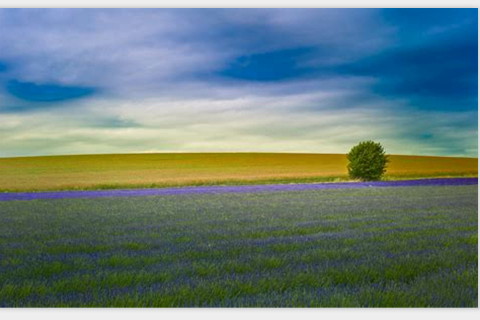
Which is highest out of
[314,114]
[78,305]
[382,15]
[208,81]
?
[382,15]

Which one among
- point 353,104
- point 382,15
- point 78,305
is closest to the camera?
point 78,305

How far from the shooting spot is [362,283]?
5.43 m

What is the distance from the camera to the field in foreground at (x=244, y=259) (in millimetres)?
5102

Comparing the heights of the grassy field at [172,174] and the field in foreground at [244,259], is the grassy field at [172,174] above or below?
above

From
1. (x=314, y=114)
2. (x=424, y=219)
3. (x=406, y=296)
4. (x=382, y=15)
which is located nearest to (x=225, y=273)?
Answer: (x=406, y=296)

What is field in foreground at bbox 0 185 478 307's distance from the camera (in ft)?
16.7

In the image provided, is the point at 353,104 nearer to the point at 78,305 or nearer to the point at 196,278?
the point at 196,278

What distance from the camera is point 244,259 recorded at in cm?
636

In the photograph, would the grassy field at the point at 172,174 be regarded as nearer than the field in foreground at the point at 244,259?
No

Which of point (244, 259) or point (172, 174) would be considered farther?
point (172, 174)

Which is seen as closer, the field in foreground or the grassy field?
the field in foreground

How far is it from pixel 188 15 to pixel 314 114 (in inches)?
99.7

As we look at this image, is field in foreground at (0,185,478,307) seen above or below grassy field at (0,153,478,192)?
below

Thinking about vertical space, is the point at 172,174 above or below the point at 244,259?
above
